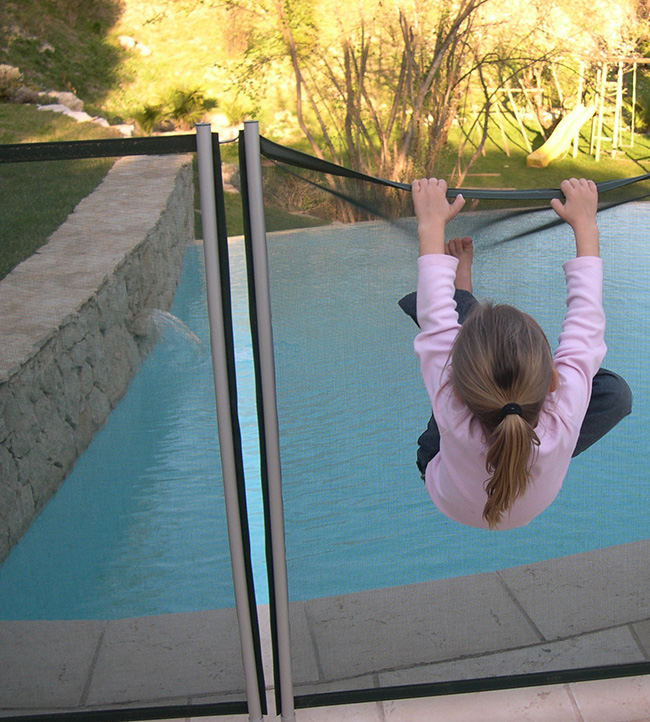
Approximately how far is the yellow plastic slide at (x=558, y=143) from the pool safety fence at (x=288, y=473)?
11024 mm

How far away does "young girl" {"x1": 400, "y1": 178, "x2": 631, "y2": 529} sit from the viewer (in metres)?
1.09

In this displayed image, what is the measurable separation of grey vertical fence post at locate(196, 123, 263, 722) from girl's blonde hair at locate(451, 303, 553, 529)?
45cm

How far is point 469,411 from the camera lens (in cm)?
116

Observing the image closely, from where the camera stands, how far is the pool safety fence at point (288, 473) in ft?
4.48

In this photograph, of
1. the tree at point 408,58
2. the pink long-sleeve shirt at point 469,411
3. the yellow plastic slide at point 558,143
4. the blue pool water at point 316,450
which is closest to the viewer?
the pink long-sleeve shirt at point 469,411

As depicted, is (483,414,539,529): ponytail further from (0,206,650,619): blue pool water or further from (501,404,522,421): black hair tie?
(0,206,650,619): blue pool water

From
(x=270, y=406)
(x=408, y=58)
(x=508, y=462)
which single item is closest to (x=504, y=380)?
(x=508, y=462)

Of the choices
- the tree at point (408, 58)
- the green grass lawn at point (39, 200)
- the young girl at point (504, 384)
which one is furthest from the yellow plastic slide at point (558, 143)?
the green grass lawn at point (39, 200)

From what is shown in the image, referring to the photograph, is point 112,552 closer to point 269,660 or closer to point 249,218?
point 269,660

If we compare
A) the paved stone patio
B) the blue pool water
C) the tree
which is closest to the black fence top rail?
the blue pool water

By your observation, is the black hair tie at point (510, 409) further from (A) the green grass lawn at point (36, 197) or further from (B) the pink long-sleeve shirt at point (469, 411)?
(A) the green grass lawn at point (36, 197)

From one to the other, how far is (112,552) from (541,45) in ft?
40.8

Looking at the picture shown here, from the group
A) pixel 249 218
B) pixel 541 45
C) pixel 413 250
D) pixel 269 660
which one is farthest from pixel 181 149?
pixel 541 45

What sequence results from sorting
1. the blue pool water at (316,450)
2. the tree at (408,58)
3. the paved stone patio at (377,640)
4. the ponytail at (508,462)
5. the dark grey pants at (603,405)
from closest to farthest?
1. the ponytail at (508,462)
2. the dark grey pants at (603,405)
3. the blue pool water at (316,450)
4. the paved stone patio at (377,640)
5. the tree at (408,58)
